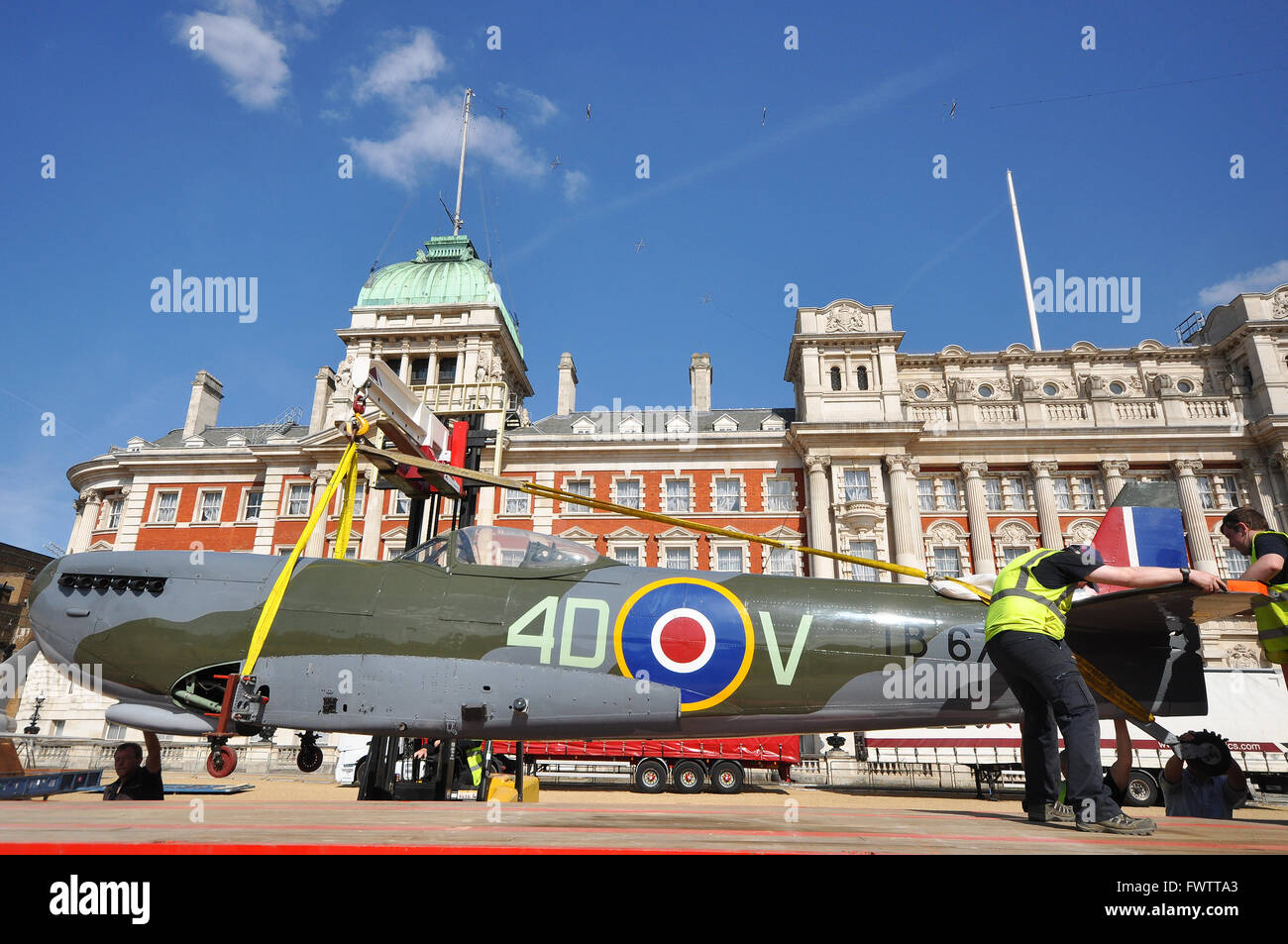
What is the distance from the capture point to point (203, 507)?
1661 inches

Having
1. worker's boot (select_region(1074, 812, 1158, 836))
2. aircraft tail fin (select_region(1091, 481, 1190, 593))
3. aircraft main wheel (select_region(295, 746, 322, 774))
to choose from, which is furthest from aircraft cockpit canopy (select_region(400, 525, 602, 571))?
aircraft tail fin (select_region(1091, 481, 1190, 593))

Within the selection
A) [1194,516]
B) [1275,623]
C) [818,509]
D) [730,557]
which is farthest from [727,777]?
[1194,516]

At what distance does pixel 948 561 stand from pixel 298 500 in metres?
35.6

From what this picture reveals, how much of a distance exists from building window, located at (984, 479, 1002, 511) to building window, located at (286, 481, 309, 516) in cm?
3713

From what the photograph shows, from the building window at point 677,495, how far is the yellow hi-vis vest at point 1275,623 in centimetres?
3188

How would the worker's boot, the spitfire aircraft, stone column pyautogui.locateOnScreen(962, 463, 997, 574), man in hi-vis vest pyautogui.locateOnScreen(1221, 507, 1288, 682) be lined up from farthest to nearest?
stone column pyautogui.locateOnScreen(962, 463, 997, 574), the spitfire aircraft, man in hi-vis vest pyautogui.locateOnScreen(1221, 507, 1288, 682), the worker's boot

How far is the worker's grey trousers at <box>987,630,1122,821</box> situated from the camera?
473cm

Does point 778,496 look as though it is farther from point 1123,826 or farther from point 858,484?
point 1123,826

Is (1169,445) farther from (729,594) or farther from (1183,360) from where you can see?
(729,594)

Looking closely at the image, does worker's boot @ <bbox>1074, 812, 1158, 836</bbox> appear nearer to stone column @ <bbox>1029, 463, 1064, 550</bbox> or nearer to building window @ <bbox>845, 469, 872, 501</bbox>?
building window @ <bbox>845, 469, 872, 501</bbox>

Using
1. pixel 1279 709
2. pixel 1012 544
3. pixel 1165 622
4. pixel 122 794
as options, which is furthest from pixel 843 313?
pixel 122 794
